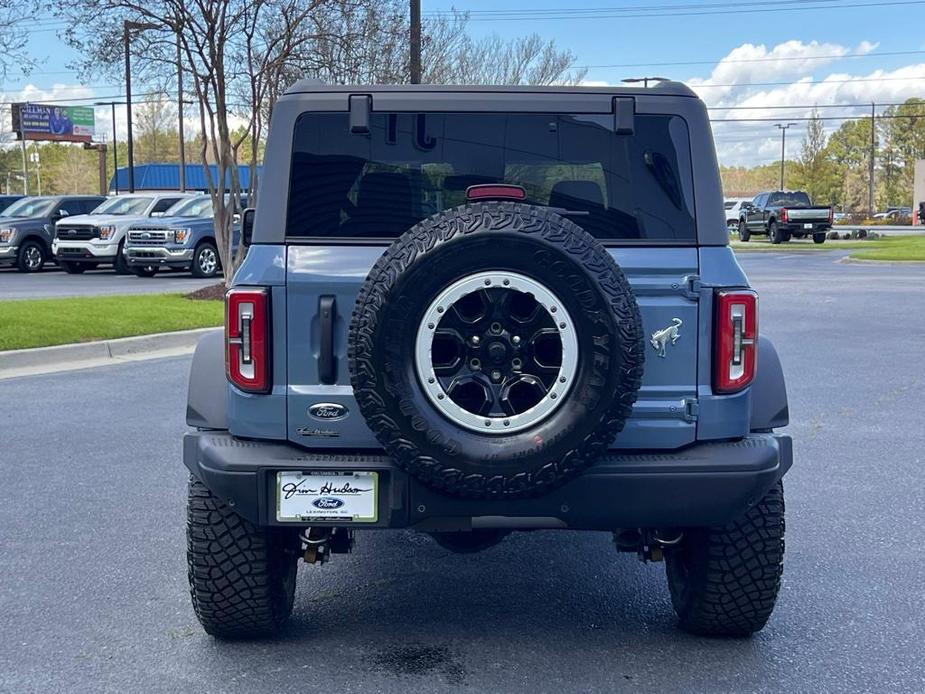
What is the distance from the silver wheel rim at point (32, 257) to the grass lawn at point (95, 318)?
1053 centimetres

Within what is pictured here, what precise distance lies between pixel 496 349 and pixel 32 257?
2474cm

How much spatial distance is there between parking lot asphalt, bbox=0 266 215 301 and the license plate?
15542 millimetres

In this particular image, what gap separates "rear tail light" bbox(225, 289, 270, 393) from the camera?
144 inches

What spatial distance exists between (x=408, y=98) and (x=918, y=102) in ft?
330

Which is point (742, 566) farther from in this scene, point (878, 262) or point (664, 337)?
point (878, 262)

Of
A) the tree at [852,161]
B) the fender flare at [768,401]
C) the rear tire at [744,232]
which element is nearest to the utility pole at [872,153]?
the tree at [852,161]

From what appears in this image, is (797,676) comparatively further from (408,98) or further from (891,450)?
(891,450)

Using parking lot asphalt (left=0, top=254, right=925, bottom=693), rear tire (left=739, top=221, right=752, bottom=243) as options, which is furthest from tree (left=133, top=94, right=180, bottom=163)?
parking lot asphalt (left=0, top=254, right=925, bottom=693)

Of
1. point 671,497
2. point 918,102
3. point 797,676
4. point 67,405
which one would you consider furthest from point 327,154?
point 918,102

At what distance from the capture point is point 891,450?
738 cm

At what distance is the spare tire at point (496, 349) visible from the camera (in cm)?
333

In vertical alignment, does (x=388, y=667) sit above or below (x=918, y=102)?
below

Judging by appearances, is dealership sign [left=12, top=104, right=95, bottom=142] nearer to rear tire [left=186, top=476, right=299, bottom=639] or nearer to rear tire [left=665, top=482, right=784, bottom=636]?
rear tire [left=186, top=476, right=299, bottom=639]

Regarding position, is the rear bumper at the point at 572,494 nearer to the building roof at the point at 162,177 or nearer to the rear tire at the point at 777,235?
the rear tire at the point at 777,235
